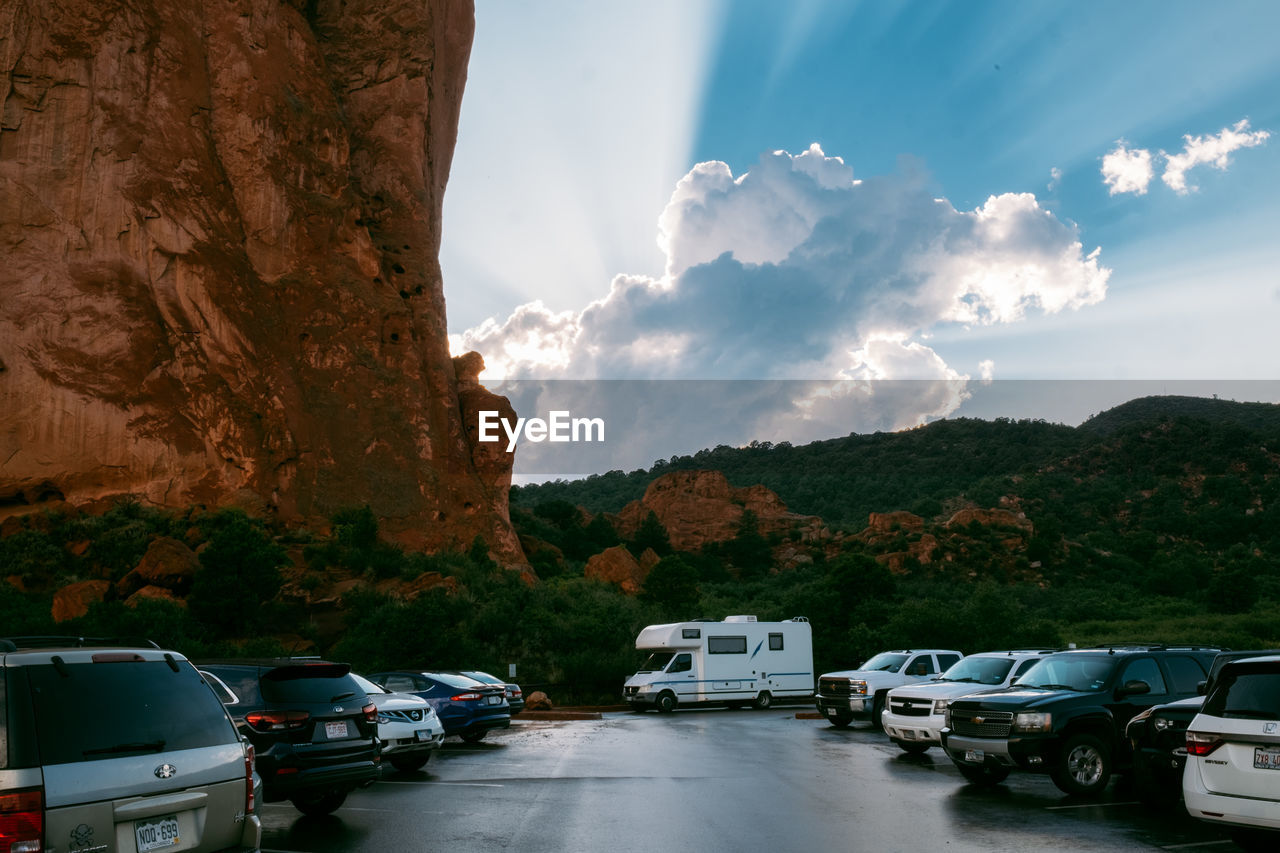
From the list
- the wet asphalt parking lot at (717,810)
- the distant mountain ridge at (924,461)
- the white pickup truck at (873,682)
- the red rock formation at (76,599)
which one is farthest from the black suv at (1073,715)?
the distant mountain ridge at (924,461)

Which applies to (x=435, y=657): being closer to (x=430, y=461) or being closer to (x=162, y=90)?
(x=430, y=461)

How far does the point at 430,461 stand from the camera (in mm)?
50906

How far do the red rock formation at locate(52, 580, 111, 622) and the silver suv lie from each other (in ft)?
98.2

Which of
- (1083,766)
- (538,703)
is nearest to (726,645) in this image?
(538,703)

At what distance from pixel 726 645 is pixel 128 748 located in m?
26.9

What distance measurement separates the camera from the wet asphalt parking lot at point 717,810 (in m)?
9.01

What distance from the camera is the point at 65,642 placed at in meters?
6.44

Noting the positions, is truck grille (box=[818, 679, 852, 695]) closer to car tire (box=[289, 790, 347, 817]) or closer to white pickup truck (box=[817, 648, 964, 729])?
white pickup truck (box=[817, 648, 964, 729])

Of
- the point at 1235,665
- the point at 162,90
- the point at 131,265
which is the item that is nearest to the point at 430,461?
the point at 131,265

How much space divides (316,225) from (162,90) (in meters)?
9.09

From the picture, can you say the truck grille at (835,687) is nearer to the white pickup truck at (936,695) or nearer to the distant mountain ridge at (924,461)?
the white pickup truck at (936,695)

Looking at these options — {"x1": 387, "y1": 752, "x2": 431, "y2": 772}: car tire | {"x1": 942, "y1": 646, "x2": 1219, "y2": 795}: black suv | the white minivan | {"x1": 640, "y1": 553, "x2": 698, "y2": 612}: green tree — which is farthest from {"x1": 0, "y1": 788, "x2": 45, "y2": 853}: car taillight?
{"x1": 640, "y1": 553, "x2": 698, "y2": 612}: green tree

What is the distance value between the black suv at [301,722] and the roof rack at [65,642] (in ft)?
8.22

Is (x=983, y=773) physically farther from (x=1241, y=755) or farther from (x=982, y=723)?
(x=1241, y=755)
